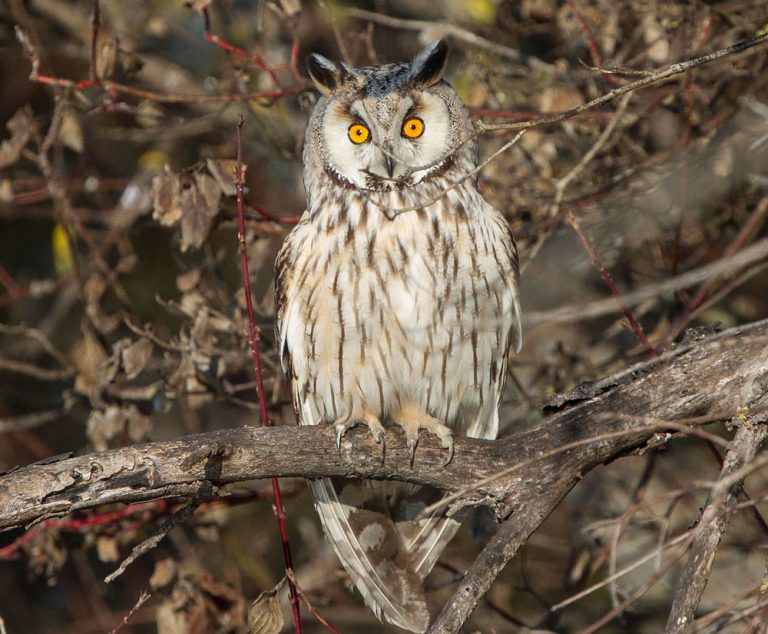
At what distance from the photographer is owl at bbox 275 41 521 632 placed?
9.41 ft

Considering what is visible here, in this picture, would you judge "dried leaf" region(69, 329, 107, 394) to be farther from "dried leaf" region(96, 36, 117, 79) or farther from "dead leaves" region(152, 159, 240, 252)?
"dried leaf" region(96, 36, 117, 79)

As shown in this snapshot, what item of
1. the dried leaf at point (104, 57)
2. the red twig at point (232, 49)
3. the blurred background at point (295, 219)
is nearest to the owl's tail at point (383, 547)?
the blurred background at point (295, 219)

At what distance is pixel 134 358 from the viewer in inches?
125

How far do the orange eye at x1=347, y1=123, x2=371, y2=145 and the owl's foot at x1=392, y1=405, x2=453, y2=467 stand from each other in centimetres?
84

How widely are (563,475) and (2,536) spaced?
135 inches

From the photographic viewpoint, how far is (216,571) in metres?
4.92

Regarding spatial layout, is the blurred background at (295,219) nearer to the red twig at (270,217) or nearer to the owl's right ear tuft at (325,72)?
the red twig at (270,217)

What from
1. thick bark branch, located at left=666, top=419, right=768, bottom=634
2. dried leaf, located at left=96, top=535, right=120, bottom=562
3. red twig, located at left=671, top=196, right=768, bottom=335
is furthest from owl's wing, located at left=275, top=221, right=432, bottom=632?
thick bark branch, located at left=666, top=419, right=768, bottom=634

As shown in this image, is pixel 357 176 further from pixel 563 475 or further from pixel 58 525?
pixel 58 525

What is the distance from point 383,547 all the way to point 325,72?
5.22 ft

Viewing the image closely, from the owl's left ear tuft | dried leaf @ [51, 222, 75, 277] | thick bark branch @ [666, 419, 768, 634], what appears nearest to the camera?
thick bark branch @ [666, 419, 768, 634]

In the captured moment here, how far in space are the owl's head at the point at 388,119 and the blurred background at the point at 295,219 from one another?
0.95 feet

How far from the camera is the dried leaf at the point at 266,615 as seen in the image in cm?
264

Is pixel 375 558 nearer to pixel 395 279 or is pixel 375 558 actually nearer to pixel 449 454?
pixel 449 454
